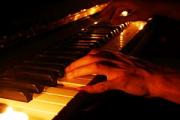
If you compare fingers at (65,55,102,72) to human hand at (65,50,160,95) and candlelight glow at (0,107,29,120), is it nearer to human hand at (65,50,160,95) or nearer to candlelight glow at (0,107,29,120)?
human hand at (65,50,160,95)

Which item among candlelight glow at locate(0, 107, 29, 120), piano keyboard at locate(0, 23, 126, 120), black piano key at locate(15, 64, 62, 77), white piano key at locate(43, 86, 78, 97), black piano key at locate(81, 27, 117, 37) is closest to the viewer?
candlelight glow at locate(0, 107, 29, 120)

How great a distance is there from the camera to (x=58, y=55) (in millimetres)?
1722

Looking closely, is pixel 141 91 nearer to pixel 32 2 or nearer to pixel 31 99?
pixel 31 99

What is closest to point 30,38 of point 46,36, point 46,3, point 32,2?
point 46,36

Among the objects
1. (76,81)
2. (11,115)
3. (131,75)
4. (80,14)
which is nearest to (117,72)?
(131,75)

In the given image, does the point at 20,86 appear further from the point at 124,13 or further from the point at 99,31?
the point at 124,13

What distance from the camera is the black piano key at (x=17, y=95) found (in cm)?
122

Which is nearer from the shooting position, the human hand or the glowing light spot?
the human hand

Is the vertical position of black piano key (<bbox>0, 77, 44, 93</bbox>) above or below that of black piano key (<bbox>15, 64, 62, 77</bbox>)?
below

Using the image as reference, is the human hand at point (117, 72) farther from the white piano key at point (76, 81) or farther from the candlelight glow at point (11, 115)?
the candlelight glow at point (11, 115)

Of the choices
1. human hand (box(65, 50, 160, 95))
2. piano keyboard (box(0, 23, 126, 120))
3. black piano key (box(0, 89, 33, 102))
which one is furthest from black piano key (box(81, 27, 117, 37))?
black piano key (box(0, 89, 33, 102))

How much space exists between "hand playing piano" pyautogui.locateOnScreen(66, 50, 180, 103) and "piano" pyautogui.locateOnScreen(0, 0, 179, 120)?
109 mm

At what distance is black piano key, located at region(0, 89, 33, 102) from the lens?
3.99 feet

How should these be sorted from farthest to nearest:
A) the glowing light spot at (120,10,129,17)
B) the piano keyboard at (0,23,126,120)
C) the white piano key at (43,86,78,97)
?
the glowing light spot at (120,10,129,17) < the white piano key at (43,86,78,97) < the piano keyboard at (0,23,126,120)
